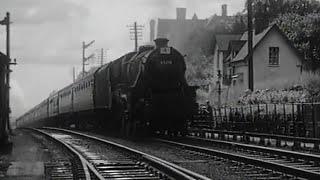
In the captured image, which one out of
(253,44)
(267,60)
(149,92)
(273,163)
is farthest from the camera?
(267,60)

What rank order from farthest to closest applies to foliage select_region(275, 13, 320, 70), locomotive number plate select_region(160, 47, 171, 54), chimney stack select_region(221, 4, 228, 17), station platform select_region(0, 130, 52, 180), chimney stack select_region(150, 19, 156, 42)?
chimney stack select_region(150, 19, 156, 42)
chimney stack select_region(221, 4, 228, 17)
foliage select_region(275, 13, 320, 70)
locomotive number plate select_region(160, 47, 171, 54)
station platform select_region(0, 130, 52, 180)

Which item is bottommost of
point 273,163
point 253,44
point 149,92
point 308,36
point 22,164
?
point 22,164

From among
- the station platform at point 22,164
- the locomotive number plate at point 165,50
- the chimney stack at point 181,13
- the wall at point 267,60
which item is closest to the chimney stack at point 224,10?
the chimney stack at point 181,13

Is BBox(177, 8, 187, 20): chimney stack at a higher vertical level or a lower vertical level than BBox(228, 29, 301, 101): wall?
higher

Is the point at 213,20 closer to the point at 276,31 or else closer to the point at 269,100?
the point at 276,31

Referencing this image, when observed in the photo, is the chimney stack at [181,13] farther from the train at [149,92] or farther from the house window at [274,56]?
the train at [149,92]

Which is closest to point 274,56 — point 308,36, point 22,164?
point 308,36

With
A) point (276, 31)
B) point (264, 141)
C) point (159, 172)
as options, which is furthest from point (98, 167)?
point (276, 31)

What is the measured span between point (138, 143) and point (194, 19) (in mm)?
86160

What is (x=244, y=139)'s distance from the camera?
21.4 meters

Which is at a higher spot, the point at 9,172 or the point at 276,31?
the point at 276,31

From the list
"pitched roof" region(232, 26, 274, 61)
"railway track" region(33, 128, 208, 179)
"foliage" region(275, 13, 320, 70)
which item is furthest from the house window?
"railway track" region(33, 128, 208, 179)

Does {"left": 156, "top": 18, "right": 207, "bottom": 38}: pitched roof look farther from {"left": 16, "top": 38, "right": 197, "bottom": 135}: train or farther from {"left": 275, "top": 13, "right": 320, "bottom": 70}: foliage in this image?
{"left": 16, "top": 38, "right": 197, "bottom": 135}: train

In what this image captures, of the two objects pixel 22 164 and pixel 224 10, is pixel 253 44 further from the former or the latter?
pixel 224 10
